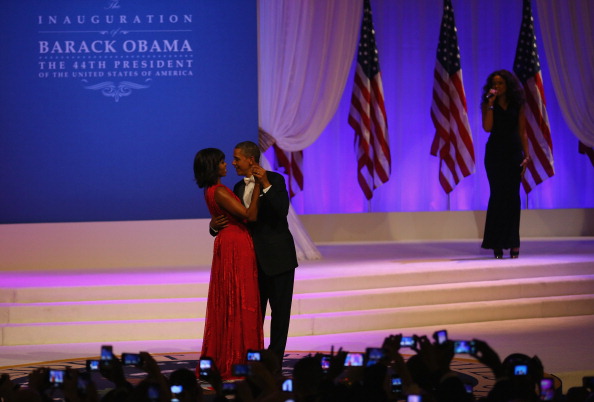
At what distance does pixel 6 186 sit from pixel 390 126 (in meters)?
5.34

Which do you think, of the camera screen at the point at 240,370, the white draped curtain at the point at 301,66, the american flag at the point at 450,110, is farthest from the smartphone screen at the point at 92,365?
the american flag at the point at 450,110

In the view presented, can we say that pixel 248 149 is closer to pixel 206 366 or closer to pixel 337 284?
pixel 206 366

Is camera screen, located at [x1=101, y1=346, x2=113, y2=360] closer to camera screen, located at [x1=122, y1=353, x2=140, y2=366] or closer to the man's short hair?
camera screen, located at [x1=122, y1=353, x2=140, y2=366]

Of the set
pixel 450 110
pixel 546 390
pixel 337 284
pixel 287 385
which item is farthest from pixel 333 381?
pixel 450 110

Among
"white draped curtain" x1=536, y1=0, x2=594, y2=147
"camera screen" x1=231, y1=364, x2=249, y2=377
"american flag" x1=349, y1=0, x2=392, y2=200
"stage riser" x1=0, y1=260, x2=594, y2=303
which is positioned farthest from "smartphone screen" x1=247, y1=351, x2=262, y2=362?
"american flag" x1=349, y1=0, x2=392, y2=200

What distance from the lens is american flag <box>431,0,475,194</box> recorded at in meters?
11.9

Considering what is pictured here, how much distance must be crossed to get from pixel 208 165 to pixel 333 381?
263cm

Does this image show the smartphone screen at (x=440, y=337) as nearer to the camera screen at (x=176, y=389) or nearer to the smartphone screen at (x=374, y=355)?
the smartphone screen at (x=374, y=355)

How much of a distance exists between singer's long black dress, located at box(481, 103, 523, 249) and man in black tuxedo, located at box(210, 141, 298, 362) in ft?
11.6

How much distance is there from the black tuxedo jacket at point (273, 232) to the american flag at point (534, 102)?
23.3 ft

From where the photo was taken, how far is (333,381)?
2.96 metres

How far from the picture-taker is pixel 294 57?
9.53m

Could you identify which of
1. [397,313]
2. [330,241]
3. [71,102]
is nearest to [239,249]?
[397,313]

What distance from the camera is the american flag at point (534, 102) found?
1192cm
